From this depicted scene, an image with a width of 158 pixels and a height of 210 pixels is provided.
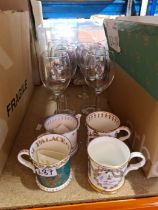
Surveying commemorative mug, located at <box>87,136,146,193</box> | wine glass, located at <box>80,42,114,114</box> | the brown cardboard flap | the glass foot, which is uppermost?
the brown cardboard flap

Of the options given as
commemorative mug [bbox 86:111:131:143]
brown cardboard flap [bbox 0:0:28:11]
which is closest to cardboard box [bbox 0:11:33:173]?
brown cardboard flap [bbox 0:0:28:11]

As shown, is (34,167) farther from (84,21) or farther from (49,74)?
(84,21)

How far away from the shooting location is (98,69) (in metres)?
0.62

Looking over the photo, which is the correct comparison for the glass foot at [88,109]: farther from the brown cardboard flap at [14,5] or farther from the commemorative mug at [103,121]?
the brown cardboard flap at [14,5]

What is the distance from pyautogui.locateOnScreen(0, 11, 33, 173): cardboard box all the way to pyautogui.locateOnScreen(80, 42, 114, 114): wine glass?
19 centimetres

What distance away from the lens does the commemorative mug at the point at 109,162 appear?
0.35 m

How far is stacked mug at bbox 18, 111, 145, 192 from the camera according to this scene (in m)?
0.36

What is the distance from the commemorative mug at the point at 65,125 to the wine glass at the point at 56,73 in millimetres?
119

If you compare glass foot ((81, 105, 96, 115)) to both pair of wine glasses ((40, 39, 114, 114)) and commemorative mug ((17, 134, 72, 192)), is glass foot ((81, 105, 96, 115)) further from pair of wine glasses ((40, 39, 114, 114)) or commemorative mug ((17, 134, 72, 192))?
commemorative mug ((17, 134, 72, 192))

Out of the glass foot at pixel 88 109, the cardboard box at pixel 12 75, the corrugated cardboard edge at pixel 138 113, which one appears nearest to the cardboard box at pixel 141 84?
the corrugated cardboard edge at pixel 138 113

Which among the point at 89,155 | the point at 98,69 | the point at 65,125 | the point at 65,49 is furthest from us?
the point at 65,49

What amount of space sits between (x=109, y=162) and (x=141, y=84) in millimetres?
173

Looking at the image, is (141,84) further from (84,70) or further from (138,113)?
(84,70)

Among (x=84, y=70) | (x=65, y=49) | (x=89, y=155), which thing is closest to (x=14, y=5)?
(x=65, y=49)
